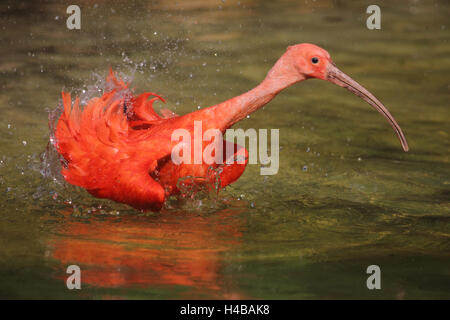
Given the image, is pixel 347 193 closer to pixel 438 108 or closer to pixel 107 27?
pixel 438 108

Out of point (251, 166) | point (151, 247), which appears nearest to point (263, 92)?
point (151, 247)

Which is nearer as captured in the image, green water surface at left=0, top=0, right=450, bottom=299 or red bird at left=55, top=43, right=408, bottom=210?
green water surface at left=0, top=0, right=450, bottom=299

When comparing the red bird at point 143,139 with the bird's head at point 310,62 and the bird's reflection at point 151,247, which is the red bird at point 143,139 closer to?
the bird's head at point 310,62

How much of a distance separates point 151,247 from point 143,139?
844 mm

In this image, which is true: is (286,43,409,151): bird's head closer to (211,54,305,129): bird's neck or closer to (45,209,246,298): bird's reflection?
(211,54,305,129): bird's neck

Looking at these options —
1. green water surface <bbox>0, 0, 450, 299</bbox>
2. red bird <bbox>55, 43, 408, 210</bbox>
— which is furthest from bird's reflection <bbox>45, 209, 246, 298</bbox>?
red bird <bbox>55, 43, 408, 210</bbox>

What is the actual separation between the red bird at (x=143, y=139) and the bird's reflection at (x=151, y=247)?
0.21m

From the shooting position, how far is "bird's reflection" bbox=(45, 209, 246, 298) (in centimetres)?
497

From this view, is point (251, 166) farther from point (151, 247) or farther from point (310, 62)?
point (151, 247)

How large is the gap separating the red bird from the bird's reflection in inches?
8.4

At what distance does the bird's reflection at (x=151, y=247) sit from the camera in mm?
4973

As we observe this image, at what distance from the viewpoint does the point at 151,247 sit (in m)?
5.45

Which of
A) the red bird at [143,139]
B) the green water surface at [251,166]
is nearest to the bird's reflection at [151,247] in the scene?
the green water surface at [251,166]

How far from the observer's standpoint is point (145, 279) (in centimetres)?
495
